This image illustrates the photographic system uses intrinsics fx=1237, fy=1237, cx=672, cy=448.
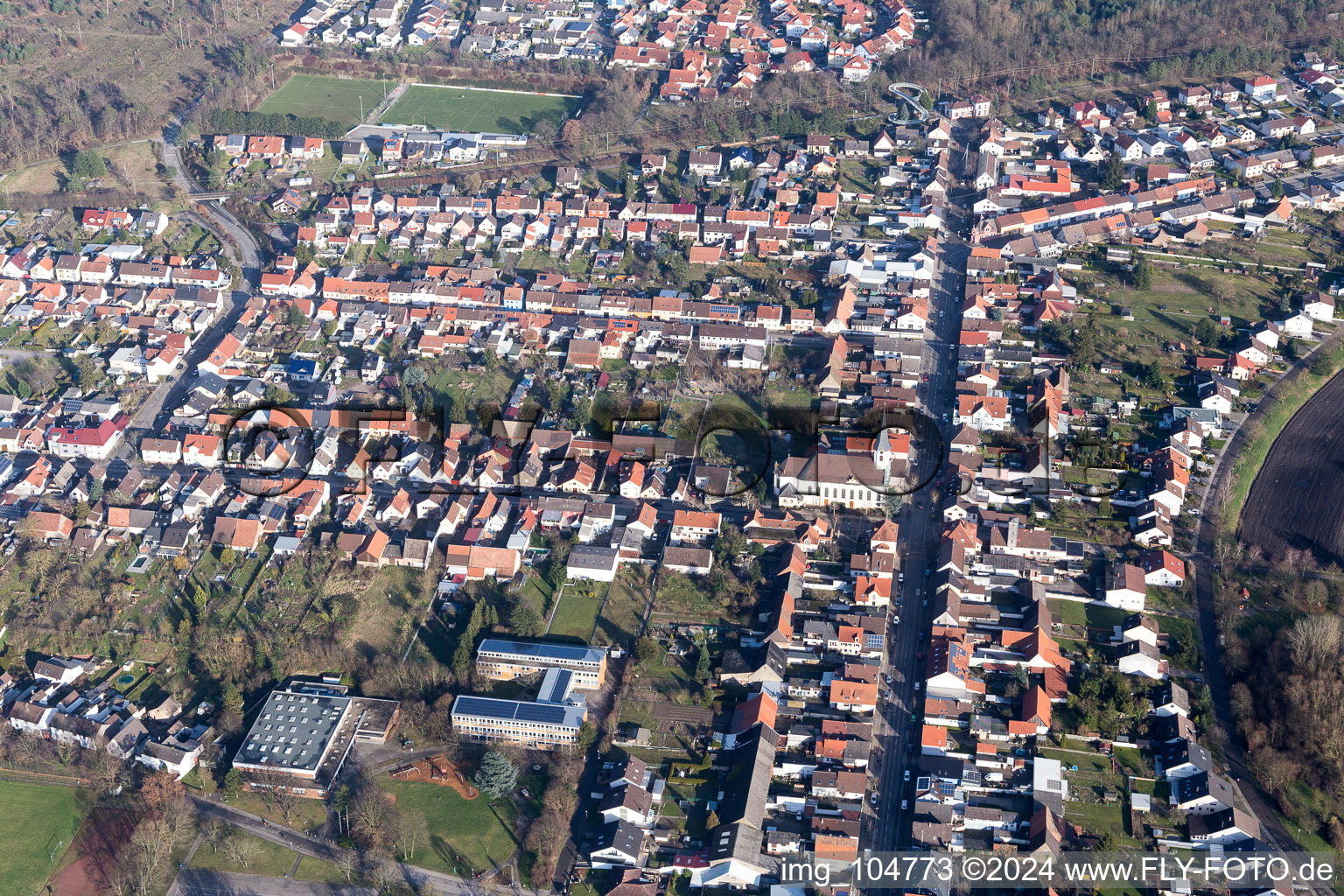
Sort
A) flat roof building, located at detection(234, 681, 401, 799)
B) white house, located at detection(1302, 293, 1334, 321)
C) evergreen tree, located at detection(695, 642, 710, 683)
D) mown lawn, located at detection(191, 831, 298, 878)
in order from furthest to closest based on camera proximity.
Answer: white house, located at detection(1302, 293, 1334, 321) < evergreen tree, located at detection(695, 642, 710, 683) < flat roof building, located at detection(234, 681, 401, 799) < mown lawn, located at detection(191, 831, 298, 878)

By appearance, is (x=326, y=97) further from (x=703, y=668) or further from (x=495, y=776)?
(x=495, y=776)

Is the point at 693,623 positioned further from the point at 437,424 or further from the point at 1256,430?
the point at 1256,430

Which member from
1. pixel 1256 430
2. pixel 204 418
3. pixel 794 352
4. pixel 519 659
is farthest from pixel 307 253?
pixel 1256 430

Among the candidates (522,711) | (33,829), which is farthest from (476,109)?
(33,829)

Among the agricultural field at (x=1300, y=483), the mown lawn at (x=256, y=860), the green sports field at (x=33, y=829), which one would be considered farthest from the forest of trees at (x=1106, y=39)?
the green sports field at (x=33, y=829)

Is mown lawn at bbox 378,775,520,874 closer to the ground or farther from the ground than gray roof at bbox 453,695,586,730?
closer to the ground

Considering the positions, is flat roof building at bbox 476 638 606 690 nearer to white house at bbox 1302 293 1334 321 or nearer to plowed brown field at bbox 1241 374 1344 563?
plowed brown field at bbox 1241 374 1344 563

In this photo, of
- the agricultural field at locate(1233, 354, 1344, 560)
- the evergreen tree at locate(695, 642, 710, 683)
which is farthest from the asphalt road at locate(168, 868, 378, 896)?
the agricultural field at locate(1233, 354, 1344, 560)
